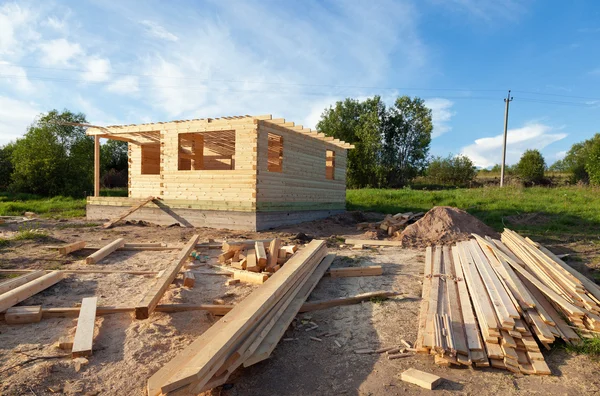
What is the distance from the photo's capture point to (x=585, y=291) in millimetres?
4492

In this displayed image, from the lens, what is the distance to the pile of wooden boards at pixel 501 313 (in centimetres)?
346

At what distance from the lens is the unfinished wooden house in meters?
12.2

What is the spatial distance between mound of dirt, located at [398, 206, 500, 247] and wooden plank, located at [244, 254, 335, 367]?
451cm

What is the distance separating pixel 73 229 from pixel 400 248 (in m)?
10.4

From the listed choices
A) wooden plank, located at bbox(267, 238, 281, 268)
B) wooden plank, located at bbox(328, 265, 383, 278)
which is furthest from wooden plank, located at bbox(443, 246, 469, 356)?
wooden plank, located at bbox(267, 238, 281, 268)

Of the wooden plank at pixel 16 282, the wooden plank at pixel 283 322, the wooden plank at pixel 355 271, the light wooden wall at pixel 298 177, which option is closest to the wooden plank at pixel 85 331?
the wooden plank at pixel 16 282

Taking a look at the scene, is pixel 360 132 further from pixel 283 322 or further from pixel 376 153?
pixel 283 322

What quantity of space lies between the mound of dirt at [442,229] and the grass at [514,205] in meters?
2.97

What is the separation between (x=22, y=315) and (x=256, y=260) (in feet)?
11.0

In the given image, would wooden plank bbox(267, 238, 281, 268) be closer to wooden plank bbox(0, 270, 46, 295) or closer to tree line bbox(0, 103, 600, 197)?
wooden plank bbox(0, 270, 46, 295)

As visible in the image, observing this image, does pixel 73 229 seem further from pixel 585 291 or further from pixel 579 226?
pixel 579 226

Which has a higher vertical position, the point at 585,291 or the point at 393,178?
the point at 393,178

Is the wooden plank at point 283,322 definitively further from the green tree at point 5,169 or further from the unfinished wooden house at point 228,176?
the green tree at point 5,169

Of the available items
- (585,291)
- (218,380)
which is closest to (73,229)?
(218,380)
